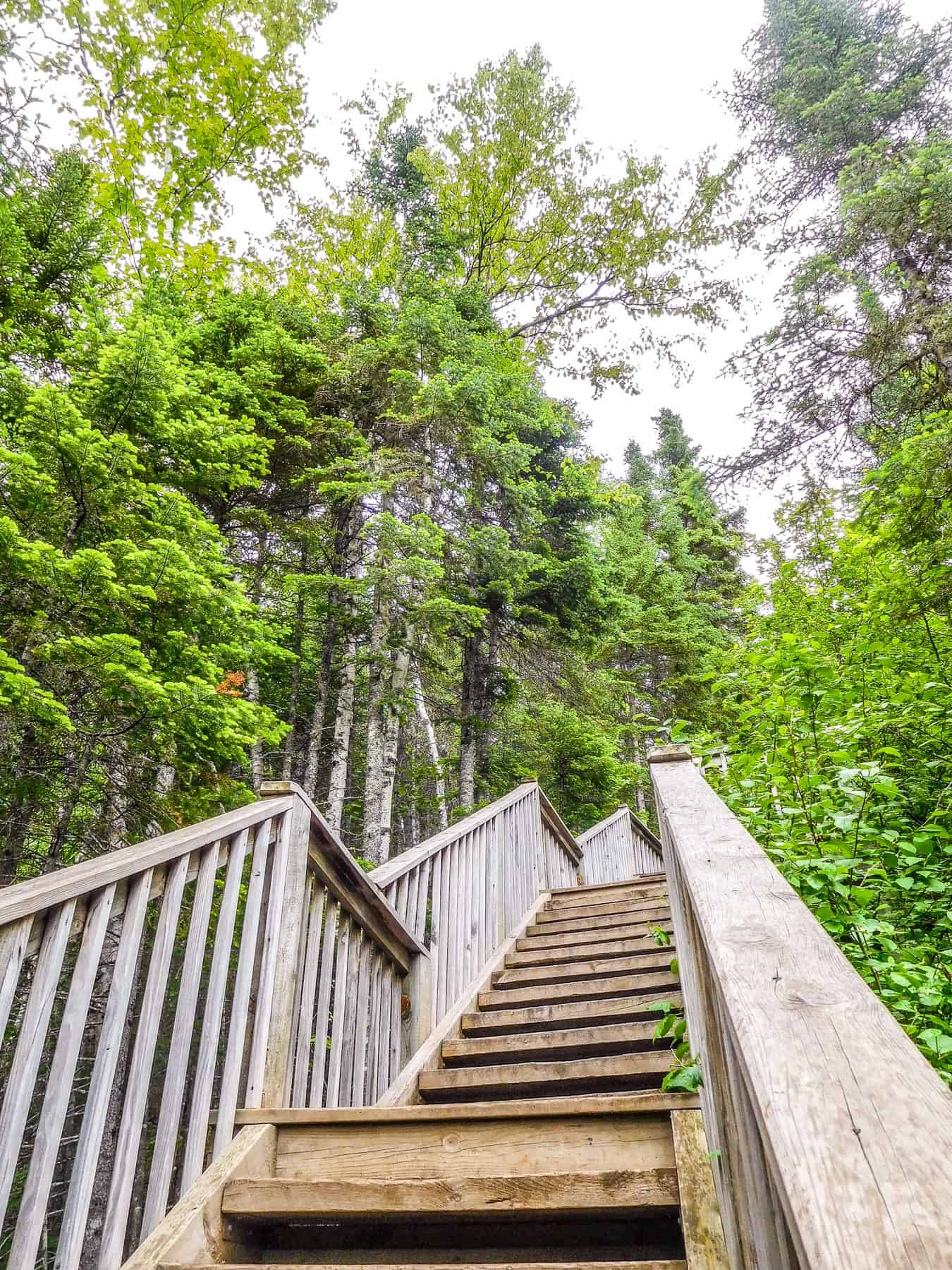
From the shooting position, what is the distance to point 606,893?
17.9 ft

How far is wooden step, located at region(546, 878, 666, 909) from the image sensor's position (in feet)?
16.9

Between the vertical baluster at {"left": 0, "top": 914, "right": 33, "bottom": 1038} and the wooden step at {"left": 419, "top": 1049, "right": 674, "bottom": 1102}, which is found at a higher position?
the vertical baluster at {"left": 0, "top": 914, "right": 33, "bottom": 1038}

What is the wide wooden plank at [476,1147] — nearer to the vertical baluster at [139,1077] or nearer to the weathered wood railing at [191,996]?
the weathered wood railing at [191,996]

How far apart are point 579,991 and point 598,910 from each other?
1.57m

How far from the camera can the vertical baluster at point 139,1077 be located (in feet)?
4.94

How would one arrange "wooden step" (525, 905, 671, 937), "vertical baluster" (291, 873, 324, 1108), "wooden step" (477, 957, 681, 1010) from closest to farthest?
"vertical baluster" (291, 873, 324, 1108) < "wooden step" (477, 957, 681, 1010) < "wooden step" (525, 905, 671, 937)

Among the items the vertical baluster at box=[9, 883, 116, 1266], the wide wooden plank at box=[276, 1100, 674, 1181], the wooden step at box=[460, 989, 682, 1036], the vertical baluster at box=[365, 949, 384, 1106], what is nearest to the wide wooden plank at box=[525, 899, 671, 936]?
the wooden step at box=[460, 989, 682, 1036]

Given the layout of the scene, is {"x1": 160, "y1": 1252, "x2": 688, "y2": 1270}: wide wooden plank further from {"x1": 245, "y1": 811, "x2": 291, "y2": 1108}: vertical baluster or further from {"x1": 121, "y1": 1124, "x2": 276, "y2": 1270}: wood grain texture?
{"x1": 245, "y1": 811, "x2": 291, "y2": 1108}: vertical baluster

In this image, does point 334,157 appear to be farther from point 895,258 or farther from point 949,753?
point 949,753

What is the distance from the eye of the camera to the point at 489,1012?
3.44 meters

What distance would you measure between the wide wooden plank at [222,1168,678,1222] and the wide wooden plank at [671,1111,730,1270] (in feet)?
0.23

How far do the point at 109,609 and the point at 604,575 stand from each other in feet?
30.1

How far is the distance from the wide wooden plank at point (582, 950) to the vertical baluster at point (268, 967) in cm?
231

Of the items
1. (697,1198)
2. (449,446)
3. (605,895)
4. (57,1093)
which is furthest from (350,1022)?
(449,446)
